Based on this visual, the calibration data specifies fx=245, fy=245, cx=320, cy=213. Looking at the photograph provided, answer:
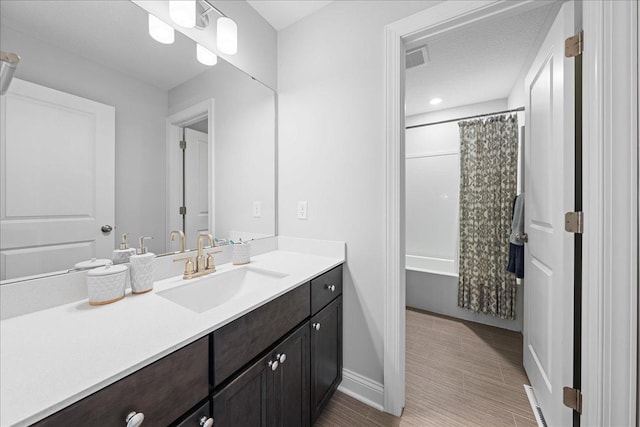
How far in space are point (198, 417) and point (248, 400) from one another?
0.65 ft

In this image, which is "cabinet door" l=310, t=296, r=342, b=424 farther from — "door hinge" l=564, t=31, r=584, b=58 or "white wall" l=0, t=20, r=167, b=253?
"door hinge" l=564, t=31, r=584, b=58

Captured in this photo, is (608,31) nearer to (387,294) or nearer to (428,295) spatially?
(387,294)

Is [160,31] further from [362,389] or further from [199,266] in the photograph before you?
[362,389]

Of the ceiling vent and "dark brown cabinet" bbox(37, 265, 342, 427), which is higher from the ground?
the ceiling vent

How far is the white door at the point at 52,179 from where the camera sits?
0.78 meters

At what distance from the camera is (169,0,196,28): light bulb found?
1.15 metres

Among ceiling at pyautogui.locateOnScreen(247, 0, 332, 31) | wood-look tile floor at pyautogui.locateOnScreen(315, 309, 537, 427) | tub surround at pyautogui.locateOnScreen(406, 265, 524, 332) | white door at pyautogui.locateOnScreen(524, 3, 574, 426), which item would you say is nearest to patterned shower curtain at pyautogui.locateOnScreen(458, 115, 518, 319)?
tub surround at pyautogui.locateOnScreen(406, 265, 524, 332)

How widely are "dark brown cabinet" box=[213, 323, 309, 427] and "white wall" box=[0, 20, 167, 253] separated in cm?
74

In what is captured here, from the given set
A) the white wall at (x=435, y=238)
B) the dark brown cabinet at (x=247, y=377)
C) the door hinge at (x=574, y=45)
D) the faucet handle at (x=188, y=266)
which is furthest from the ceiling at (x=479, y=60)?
the faucet handle at (x=188, y=266)

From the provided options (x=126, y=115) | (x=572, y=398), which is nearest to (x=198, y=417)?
(x=126, y=115)

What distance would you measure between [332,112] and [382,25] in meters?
0.53

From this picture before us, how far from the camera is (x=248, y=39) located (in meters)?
1.60

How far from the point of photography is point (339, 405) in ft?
4.73

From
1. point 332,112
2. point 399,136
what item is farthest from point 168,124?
Result: point 399,136
